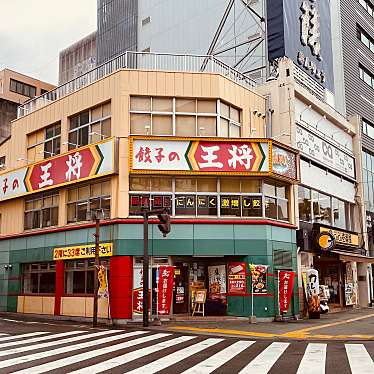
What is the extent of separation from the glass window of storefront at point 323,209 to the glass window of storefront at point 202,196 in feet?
13.5

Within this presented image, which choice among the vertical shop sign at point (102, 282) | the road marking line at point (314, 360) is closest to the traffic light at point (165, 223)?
the vertical shop sign at point (102, 282)

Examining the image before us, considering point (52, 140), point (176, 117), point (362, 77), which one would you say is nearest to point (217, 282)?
point (176, 117)

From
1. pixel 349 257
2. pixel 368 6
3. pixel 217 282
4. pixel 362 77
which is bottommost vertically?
pixel 217 282

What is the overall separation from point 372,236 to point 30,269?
20805mm

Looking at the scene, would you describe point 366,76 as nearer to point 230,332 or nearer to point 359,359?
point 230,332

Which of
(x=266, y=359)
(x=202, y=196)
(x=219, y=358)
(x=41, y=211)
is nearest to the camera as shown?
(x=266, y=359)

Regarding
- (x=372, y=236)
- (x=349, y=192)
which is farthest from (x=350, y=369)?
(x=372, y=236)

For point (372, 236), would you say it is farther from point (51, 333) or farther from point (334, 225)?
point (51, 333)

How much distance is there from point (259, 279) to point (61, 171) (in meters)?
9.76

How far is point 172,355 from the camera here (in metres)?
11.1

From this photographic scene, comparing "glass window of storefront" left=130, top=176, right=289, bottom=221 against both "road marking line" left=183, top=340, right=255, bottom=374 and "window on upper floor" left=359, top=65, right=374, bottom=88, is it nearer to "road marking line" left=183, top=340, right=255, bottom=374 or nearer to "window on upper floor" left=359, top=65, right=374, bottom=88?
"road marking line" left=183, top=340, right=255, bottom=374

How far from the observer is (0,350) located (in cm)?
1202

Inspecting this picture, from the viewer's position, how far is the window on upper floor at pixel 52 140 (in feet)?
77.3

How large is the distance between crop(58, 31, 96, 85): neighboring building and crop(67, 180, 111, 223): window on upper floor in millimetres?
35747
